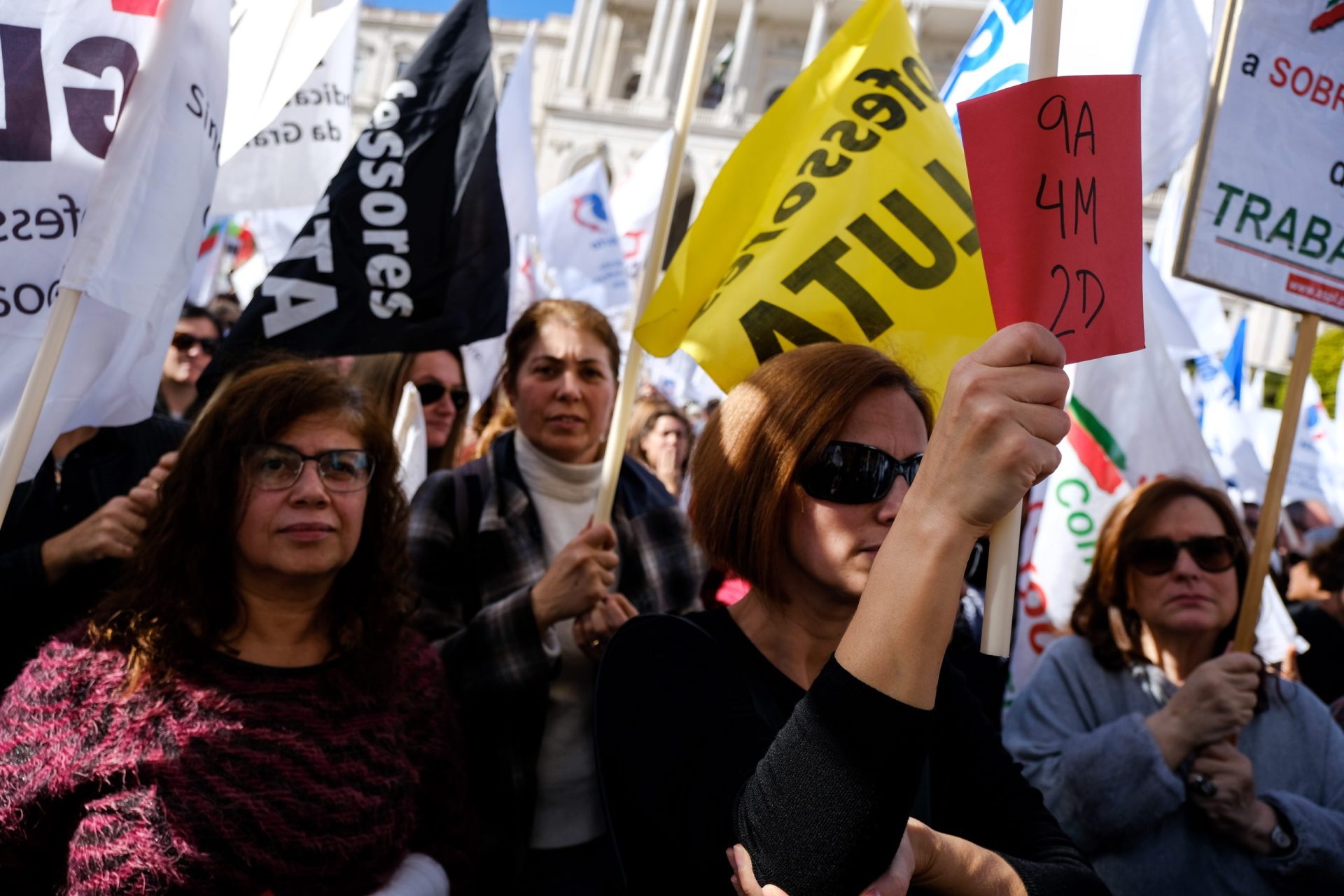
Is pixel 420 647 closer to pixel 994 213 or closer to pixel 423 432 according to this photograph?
pixel 423 432

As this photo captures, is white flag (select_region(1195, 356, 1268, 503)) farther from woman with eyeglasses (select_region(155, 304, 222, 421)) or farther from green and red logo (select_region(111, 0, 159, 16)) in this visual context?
green and red logo (select_region(111, 0, 159, 16))

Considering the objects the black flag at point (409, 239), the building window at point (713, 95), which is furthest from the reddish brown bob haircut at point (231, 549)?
the building window at point (713, 95)

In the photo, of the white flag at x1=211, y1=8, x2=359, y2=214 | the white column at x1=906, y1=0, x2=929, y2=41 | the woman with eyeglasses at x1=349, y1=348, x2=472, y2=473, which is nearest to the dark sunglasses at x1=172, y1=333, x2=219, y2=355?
the white flag at x1=211, y1=8, x2=359, y2=214

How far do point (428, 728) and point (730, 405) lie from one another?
86cm

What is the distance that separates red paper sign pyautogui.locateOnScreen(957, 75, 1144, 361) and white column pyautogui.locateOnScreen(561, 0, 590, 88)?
A: 37055 mm

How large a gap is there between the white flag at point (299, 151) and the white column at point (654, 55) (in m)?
33.3

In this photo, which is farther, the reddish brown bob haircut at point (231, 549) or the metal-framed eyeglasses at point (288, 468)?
the metal-framed eyeglasses at point (288, 468)

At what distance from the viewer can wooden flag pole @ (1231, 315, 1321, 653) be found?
2.06m

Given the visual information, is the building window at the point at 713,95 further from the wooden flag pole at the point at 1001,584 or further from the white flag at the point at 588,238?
the wooden flag pole at the point at 1001,584

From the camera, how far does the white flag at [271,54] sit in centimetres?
217

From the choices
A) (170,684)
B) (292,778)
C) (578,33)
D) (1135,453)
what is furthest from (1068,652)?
(578,33)

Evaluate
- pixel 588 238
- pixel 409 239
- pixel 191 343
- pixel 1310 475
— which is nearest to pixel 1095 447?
pixel 409 239

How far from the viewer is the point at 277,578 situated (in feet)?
6.18

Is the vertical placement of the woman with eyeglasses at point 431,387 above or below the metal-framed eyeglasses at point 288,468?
above
